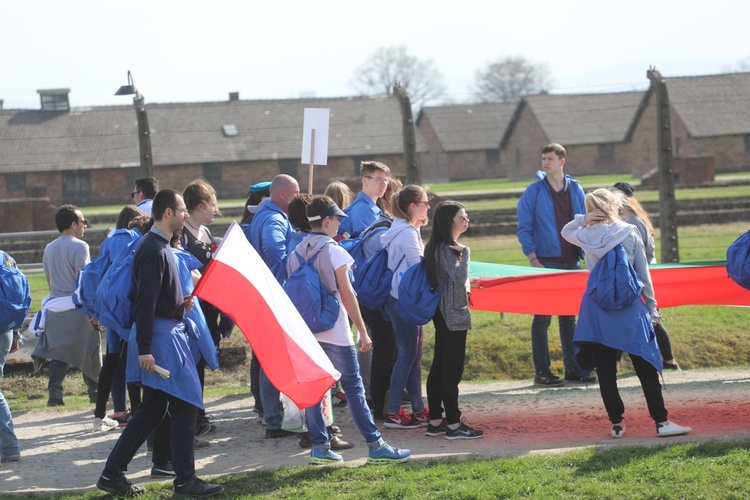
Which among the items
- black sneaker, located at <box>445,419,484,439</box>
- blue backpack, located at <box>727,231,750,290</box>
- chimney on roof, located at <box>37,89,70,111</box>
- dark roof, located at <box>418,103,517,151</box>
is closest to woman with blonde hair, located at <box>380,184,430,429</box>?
black sneaker, located at <box>445,419,484,439</box>

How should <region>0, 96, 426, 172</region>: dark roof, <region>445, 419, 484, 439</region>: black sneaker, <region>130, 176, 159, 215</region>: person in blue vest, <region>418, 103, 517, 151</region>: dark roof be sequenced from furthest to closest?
<region>418, 103, 517, 151</region>: dark roof
<region>0, 96, 426, 172</region>: dark roof
<region>130, 176, 159, 215</region>: person in blue vest
<region>445, 419, 484, 439</region>: black sneaker

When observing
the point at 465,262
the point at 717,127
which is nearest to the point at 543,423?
the point at 465,262

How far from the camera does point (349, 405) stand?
6.59 m

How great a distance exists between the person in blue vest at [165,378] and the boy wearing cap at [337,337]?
84cm

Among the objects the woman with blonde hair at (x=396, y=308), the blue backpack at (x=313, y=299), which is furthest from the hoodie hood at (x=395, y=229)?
the blue backpack at (x=313, y=299)

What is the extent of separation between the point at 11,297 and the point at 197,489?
2.44 m

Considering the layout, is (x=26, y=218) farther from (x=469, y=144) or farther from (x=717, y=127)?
(x=469, y=144)

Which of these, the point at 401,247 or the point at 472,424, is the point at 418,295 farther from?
the point at 472,424

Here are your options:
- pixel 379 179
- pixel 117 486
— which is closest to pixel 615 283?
pixel 379 179

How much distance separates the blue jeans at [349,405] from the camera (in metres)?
6.55

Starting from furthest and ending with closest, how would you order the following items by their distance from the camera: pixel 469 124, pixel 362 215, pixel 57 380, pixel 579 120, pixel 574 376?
pixel 469 124, pixel 579 120, pixel 57 380, pixel 574 376, pixel 362 215

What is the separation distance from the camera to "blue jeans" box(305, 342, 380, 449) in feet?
21.5

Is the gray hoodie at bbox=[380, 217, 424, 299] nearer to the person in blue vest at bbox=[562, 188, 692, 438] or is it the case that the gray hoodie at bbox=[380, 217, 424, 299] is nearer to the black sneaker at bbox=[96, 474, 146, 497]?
the person in blue vest at bbox=[562, 188, 692, 438]

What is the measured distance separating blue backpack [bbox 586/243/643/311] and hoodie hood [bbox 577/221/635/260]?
5cm
